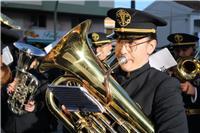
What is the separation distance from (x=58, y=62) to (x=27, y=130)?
161 centimetres

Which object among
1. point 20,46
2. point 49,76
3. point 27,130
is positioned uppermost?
point 20,46

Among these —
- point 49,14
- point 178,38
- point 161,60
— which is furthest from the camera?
point 49,14

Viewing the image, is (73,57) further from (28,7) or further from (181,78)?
(28,7)

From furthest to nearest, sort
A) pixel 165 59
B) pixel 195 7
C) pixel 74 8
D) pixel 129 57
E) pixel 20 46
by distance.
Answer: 1. pixel 195 7
2. pixel 74 8
3. pixel 20 46
4. pixel 165 59
5. pixel 129 57

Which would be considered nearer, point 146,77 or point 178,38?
point 146,77

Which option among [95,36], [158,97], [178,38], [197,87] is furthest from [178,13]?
[158,97]

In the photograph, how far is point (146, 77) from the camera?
2.92 m

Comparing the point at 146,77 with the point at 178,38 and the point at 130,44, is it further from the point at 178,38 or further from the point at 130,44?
the point at 178,38

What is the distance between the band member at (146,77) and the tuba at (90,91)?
0.36 ft

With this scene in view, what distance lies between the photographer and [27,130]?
4.30 meters

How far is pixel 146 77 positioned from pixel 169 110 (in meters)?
0.34

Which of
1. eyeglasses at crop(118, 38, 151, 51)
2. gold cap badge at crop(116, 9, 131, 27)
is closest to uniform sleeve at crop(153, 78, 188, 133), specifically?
eyeglasses at crop(118, 38, 151, 51)

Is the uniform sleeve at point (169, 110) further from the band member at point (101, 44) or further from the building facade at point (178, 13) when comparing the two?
the building facade at point (178, 13)

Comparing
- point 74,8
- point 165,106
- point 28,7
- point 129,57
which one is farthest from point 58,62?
point 74,8
